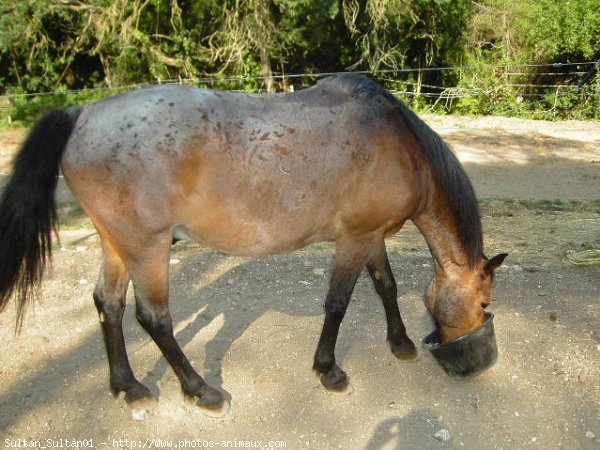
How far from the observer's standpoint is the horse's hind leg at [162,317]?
3.02 meters

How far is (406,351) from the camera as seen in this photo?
382cm

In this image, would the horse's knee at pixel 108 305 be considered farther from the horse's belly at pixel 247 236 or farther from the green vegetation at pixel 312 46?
the green vegetation at pixel 312 46

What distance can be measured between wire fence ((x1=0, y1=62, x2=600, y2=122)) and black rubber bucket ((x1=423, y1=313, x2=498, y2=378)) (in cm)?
1215

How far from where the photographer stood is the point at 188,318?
446 cm

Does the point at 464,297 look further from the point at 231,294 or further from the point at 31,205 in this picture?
the point at 31,205

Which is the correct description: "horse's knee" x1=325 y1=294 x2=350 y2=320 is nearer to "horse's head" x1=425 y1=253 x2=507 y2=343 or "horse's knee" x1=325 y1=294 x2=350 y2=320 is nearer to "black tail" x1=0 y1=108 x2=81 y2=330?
"horse's head" x1=425 y1=253 x2=507 y2=343

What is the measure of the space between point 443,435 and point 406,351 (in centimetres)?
78

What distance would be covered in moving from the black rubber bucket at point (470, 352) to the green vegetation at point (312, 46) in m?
12.6

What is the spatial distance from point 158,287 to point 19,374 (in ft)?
4.62

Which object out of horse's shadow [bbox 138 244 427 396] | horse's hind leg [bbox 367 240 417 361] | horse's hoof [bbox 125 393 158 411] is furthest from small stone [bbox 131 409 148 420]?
horse's hind leg [bbox 367 240 417 361]

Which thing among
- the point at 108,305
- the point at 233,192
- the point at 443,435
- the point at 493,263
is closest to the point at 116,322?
the point at 108,305

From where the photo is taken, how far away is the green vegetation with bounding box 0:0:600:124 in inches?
584

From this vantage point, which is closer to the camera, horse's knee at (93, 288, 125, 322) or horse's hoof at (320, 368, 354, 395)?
horse's knee at (93, 288, 125, 322)

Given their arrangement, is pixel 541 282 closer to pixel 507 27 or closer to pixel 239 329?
pixel 239 329
